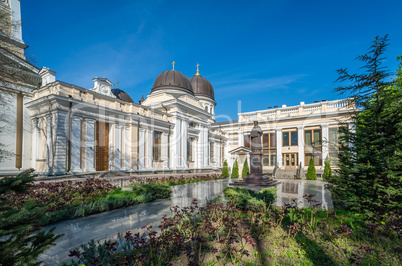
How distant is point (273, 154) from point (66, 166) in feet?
87.1

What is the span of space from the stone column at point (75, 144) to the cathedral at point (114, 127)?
7 cm

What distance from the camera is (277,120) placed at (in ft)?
101

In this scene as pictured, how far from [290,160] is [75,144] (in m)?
26.5

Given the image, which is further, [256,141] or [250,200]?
[256,141]

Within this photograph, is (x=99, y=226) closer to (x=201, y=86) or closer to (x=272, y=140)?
(x=272, y=140)

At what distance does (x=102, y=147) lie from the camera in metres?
17.3

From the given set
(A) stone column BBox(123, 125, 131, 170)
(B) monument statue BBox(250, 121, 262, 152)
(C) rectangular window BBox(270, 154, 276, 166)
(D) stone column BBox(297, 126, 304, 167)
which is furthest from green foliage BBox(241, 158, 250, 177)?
(C) rectangular window BBox(270, 154, 276, 166)

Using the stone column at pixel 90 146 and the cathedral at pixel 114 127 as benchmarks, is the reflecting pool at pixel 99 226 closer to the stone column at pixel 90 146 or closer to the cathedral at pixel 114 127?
the cathedral at pixel 114 127

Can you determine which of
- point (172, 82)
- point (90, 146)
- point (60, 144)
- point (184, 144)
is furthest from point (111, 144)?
point (172, 82)

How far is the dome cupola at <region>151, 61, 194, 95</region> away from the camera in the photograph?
2795 centimetres

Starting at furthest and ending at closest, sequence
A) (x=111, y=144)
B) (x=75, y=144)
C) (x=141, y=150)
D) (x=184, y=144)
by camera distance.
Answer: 1. (x=184, y=144)
2. (x=141, y=150)
3. (x=111, y=144)
4. (x=75, y=144)

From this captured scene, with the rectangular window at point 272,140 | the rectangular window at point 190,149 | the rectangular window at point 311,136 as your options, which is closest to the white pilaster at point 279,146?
the rectangular window at point 272,140

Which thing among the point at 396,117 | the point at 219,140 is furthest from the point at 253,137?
the point at 219,140

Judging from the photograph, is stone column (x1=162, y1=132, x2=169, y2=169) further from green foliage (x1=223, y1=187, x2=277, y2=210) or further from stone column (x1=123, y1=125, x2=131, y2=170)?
green foliage (x1=223, y1=187, x2=277, y2=210)
